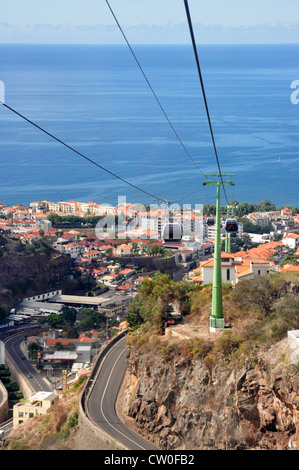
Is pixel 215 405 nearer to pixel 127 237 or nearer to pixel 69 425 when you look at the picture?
pixel 69 425

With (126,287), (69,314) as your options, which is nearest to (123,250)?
(126,287)

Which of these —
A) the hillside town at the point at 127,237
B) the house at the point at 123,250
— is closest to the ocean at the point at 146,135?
the hillside town at the point at 127,237

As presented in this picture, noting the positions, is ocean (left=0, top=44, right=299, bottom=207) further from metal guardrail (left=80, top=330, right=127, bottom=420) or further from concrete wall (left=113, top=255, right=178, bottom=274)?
metal guardrail (left=80, top=330, right=127, bottom=420)

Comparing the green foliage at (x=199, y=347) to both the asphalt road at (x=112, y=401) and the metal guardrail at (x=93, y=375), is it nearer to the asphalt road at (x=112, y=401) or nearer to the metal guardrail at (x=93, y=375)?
the asphalt road at (x=112, y=401)

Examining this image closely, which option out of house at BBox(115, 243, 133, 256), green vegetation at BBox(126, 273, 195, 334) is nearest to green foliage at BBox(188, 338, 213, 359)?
green vegetation at BBox(126, 273, 195, 334)

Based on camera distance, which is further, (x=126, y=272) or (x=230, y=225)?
(x=126, y=272)
